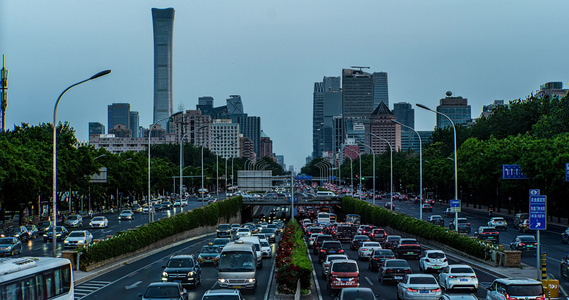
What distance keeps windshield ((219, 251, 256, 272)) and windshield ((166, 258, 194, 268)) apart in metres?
2.19

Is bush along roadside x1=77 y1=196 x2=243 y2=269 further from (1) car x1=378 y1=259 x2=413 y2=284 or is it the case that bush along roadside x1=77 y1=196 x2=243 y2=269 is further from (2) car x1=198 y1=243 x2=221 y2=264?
(1) car x1=378 y1=259 x2=413 y2=284

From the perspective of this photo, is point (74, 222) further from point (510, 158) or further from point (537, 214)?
point (537, 214)

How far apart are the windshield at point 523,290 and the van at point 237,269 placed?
37.9 feet

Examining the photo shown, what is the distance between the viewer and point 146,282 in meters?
31.9

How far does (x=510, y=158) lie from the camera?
81.8 metres

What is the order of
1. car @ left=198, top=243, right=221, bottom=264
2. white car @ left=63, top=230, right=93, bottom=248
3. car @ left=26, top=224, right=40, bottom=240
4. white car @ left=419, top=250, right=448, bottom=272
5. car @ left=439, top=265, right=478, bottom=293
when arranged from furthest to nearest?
car @ left=26, top=224, right=40, bottom=240
white car @ left=63, top=230, right=93, bottom=248
car @ left=198, top=243, right=221, bottom=264
white car @ left=419, top=250, right=448, bottom=272
car @ left=439, top=265, right=478, bottom=293

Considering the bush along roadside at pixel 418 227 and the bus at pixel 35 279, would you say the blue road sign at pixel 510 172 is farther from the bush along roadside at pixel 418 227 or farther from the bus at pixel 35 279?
the bus at pixel 35 279

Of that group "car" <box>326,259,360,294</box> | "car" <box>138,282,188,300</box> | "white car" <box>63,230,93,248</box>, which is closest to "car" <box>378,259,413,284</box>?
"car" <box>326,259,360,294</box>

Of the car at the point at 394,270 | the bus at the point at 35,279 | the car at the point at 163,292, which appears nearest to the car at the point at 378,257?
the car at the point at 394,270

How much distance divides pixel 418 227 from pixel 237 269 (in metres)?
28.5

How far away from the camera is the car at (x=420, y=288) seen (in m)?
24.1

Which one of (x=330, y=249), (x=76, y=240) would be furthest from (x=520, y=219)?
(x=76, y=240)

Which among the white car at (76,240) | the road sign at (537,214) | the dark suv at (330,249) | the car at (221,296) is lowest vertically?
the white car at (76,240)

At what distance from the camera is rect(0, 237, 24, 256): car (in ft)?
142
